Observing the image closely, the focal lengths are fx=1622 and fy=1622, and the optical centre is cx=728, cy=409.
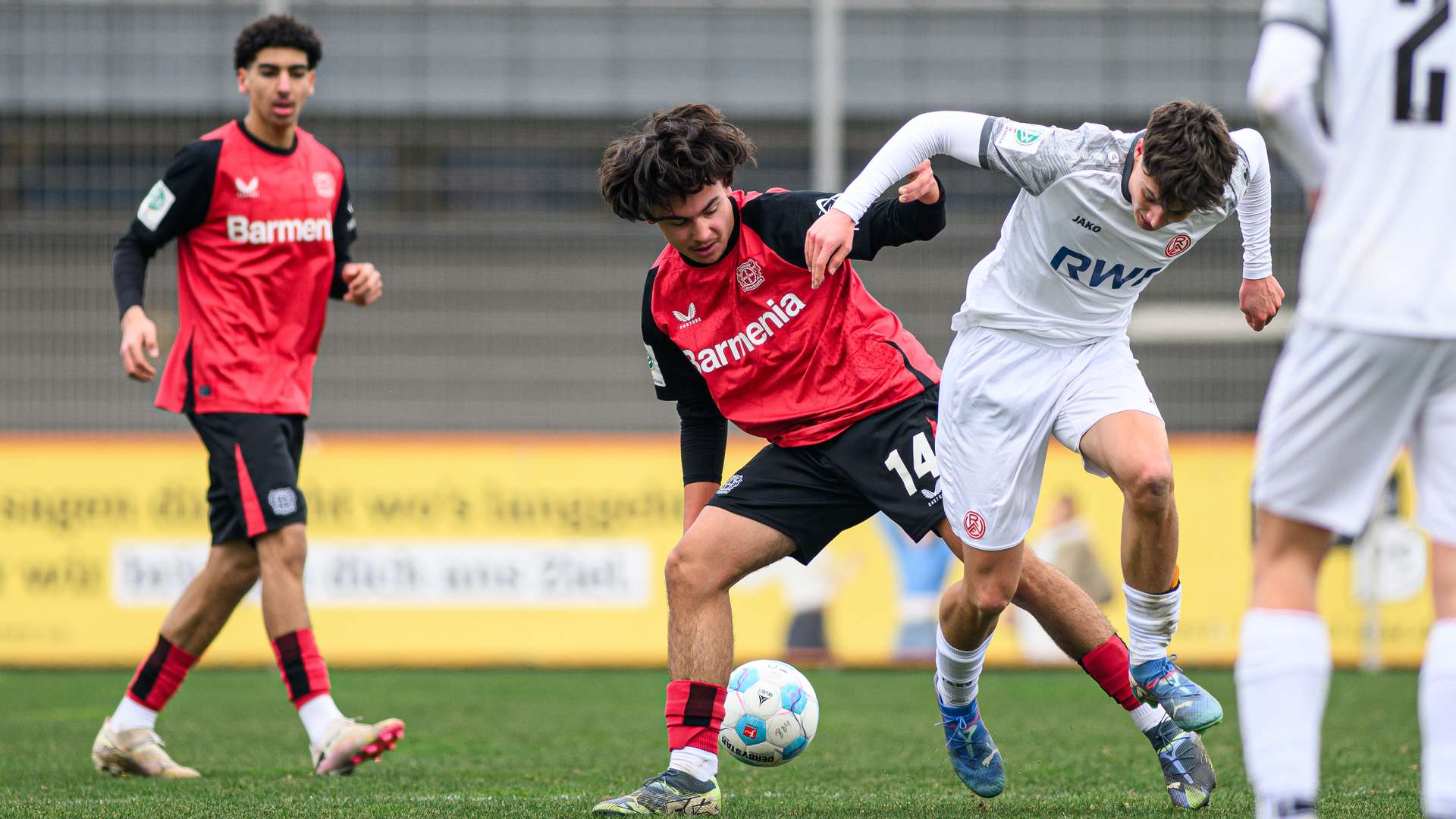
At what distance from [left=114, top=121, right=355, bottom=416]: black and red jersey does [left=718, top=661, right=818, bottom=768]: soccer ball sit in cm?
195

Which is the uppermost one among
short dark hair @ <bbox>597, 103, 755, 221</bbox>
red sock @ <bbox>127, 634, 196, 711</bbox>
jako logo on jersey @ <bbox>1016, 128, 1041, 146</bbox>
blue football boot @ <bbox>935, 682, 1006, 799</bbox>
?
jako logo on jersey @ <bbox>1016, 128, 1041, 146</bbox>

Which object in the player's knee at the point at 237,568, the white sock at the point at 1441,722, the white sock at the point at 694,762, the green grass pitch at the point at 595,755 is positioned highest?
the white sock at the point at 1441,722

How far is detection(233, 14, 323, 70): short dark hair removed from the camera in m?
5.48

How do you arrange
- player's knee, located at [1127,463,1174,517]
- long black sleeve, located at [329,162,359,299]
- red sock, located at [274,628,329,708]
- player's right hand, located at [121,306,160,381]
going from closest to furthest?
1. player's knee, located at [1127,463,1174,517]
2. player's right hand, located at [121,306,160,381]
3. red sock, located at [274,628,329,708]
4. long black sleeve, located at [329,162,359,299]

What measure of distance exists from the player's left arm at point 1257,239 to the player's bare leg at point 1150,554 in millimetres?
395

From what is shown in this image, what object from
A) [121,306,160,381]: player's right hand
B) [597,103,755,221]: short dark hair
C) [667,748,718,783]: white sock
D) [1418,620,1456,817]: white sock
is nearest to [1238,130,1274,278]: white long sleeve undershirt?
[597,103,755,221]: short dark hair

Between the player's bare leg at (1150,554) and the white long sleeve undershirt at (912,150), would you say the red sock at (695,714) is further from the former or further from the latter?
the white long sleeve undershirt at (912,150)

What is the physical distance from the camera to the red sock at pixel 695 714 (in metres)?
4.21

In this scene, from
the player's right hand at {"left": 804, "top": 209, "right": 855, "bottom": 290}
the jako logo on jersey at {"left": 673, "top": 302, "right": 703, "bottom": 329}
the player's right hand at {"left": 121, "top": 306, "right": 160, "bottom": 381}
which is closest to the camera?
the player's right hand at {"left": 804, "top": 209, "right": 855, "bottom": 290}

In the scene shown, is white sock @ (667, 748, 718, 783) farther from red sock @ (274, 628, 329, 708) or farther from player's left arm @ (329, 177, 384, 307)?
player's left arm @ (329, 177, 384, 307)

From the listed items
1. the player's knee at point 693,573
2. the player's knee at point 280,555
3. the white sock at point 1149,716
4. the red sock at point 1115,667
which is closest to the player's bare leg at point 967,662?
the red sock at point 1115,667

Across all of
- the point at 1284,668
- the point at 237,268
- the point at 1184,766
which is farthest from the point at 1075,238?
the point at 237,268

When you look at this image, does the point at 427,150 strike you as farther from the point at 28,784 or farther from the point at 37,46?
the point at 28,784

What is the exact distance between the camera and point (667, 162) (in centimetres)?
411
